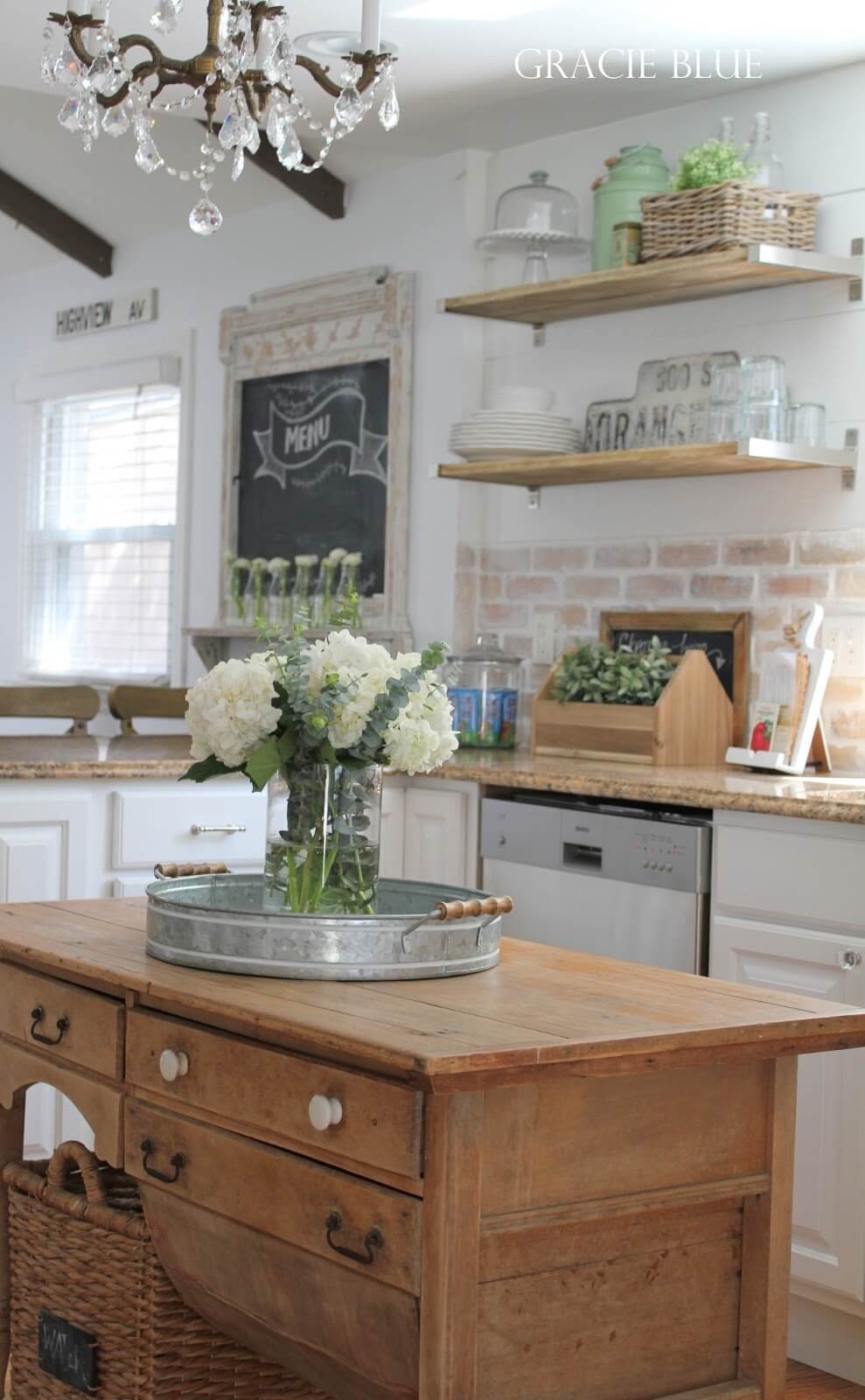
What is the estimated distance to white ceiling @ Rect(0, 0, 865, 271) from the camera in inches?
143

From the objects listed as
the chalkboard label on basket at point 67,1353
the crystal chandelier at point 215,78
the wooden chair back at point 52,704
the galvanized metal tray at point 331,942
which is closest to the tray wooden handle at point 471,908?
the galvanized metal tray at point 331,942

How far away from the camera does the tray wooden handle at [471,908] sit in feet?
6.07

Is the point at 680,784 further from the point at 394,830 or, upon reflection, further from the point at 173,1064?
the point at 173,1064

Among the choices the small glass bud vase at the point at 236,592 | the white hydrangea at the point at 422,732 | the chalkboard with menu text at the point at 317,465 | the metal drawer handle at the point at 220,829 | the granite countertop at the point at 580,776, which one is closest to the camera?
the white hydrangea at the point at 422,732

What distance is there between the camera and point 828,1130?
3.01 meters

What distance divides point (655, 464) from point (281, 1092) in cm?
243

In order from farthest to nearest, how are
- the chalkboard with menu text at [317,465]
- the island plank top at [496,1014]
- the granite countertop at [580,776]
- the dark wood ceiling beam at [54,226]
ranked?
the dark wood ceiling beam at [54,226]
the chalkboard with menu text at [317,465]
the granite countertop at [580,776]
the island plank top at [496,1014]

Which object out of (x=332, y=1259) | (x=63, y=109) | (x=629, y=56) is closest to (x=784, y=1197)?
(x=332, y=1259)

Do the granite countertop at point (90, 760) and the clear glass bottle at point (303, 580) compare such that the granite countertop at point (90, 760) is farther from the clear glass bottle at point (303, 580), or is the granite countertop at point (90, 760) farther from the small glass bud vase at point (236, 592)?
the small glass bud vase at point (236, 592)

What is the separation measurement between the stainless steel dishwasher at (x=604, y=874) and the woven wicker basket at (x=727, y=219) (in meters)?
1.24

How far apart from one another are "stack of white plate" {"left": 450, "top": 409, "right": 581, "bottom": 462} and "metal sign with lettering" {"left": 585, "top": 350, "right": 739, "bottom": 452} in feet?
0.30

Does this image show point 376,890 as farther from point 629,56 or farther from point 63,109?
point 629,56

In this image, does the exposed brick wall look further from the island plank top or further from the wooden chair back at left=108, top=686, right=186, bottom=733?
the island plank top

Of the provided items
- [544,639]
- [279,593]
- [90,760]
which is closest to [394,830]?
[90,760]
